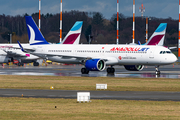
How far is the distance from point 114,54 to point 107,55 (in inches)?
43.5

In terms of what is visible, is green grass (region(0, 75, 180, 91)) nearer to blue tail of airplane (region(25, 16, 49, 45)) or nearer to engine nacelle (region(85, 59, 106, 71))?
engine nacelle (region(85, 59, 106, 71))

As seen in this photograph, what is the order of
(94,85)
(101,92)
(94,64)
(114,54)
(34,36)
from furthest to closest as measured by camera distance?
(34,36) → (114,54) → (94,64) → (94,85) → (101,92)

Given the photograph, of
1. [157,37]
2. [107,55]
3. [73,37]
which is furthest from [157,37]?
[107,55]

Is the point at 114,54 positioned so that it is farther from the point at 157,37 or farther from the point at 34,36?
the point at 157,37

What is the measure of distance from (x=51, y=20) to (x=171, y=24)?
183 ft

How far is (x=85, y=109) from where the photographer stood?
66.5 feet

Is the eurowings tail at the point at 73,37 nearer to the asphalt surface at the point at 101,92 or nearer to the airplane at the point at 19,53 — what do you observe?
the airplane at the point at 19,53

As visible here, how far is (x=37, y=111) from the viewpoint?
767 inches

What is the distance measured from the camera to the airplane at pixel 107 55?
53.4m

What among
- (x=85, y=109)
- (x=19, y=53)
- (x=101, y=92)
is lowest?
(x=85, y=109)

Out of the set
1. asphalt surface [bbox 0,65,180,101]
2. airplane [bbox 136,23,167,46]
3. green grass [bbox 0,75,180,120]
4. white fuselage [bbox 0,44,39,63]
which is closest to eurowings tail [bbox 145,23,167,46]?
airplane [bbox 136,23,167,46]

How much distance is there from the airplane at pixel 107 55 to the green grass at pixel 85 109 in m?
29.1

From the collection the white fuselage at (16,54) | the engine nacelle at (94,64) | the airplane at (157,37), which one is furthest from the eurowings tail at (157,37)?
the engine nacelle at (94,64)

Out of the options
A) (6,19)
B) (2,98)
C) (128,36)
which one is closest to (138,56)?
(2,98)
